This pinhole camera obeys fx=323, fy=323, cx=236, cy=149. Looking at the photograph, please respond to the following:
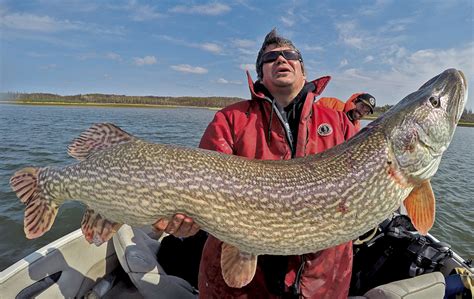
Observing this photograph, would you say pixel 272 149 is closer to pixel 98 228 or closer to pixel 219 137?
pixel 219 137

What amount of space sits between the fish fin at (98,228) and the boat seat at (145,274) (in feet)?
3.09

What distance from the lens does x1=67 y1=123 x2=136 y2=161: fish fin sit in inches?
85.5

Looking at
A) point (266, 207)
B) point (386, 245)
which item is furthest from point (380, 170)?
point (386, 245)

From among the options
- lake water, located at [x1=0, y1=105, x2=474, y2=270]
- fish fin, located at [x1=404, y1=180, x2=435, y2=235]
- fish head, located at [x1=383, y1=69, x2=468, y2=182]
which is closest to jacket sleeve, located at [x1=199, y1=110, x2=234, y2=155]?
fish head, located at [x1=383, y1=69, x2=468, y2=182]

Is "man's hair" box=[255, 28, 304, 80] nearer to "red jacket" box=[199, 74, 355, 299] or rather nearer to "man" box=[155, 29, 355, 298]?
"man" box=[155, 29, 355, 298]

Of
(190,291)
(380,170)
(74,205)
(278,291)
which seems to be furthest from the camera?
(74,205)

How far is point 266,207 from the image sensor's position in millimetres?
1893

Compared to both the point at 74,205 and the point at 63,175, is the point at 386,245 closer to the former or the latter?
the point at 63,175

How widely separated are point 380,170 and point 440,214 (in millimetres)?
8103

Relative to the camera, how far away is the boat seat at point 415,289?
239cm

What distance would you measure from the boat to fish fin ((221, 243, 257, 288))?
119 centimetres

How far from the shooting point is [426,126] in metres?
1.86

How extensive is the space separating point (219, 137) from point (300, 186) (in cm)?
60

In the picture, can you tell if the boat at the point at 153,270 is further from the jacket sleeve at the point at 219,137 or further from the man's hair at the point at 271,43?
the man's hair at the point at 271,43
